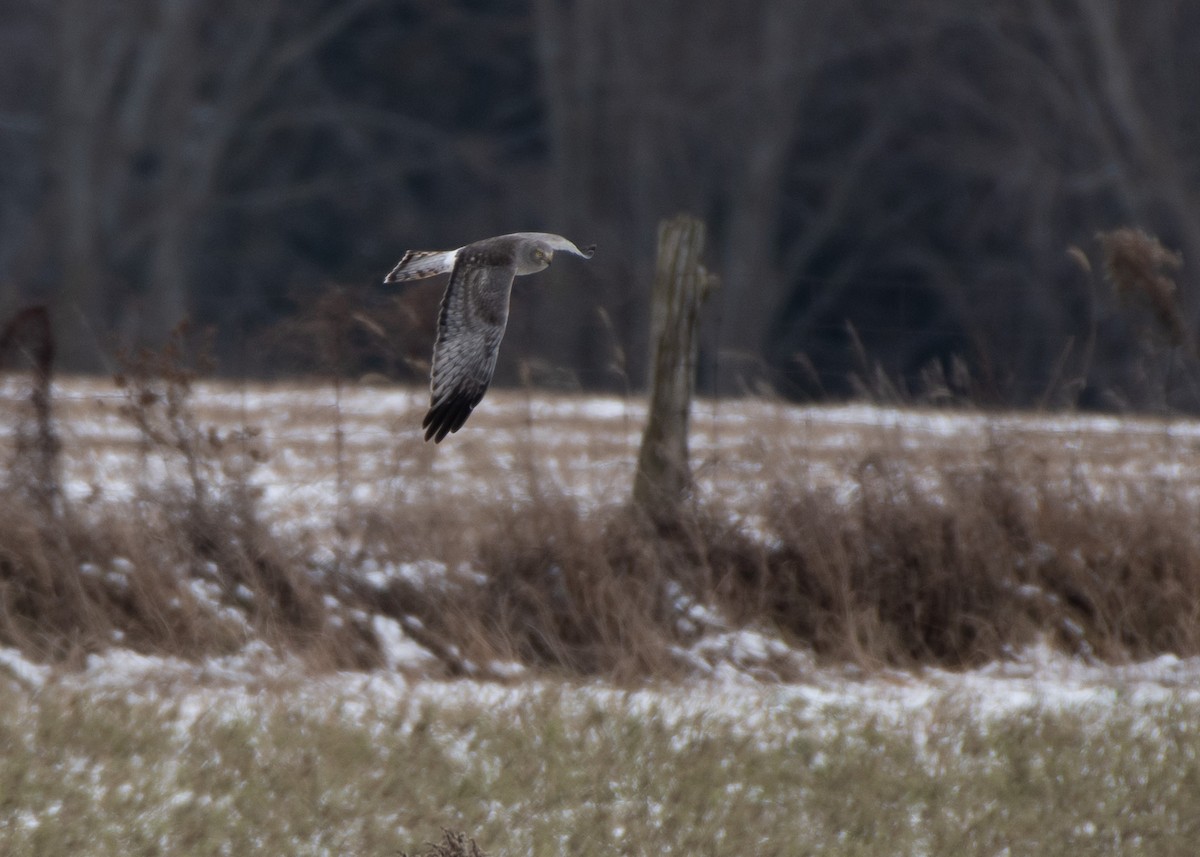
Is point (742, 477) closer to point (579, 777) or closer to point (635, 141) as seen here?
point (579, 777)

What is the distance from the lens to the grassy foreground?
587cm

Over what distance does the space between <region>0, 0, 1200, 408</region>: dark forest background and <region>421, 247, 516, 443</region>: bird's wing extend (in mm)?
17581

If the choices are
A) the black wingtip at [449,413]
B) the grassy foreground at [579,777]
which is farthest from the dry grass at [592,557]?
the black wingtip at [449,413]

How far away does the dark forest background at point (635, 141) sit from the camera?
25812 millimetres

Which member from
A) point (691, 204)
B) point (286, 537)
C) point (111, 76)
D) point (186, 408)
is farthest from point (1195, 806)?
point (111, 76)

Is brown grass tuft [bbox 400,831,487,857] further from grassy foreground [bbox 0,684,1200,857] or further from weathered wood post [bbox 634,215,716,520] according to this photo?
weathered wood post [bbox 634,215,716,520]

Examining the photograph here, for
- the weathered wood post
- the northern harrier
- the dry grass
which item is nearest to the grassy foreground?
the dry grass

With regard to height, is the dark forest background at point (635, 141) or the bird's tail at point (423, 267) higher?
the dark forest background at point (635, 141)

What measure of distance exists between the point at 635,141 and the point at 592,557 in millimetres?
20730

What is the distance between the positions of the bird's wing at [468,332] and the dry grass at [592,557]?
2.30 m

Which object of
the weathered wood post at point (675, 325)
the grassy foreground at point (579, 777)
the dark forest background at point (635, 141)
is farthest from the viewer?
the dark forest background at point (635, 141)

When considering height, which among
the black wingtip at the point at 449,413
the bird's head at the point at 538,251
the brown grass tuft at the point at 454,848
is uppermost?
the bird's head at the point at 538,251

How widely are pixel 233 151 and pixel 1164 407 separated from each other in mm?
25298

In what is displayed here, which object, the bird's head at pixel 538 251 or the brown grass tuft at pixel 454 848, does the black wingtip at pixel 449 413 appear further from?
the brown grass tuft at pixel 454 848
